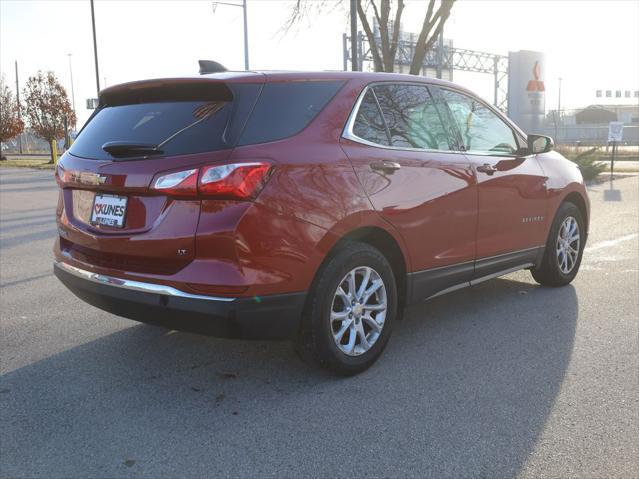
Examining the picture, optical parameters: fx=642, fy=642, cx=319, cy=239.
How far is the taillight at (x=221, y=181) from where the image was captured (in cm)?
312

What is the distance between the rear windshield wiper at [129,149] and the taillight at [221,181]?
0.25 metres

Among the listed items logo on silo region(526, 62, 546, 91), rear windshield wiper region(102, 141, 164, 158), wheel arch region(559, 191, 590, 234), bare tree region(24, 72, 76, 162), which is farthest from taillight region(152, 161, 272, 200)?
Answer: bare tree region(24, 72, 76, 162)

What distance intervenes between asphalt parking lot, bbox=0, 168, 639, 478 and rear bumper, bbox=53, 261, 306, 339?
0.44 meters

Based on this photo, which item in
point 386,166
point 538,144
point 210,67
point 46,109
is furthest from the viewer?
point 46,109

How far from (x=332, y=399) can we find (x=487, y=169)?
7.30ft

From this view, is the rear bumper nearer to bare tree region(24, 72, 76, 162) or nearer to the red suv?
the red suv

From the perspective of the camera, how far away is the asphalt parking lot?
280 centimetres

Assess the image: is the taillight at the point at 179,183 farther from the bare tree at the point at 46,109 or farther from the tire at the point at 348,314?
the bare tree at the point at 46,109

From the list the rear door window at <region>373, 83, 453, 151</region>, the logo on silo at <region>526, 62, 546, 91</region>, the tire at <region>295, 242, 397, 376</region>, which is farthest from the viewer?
the logo on silo at <region>526, 62, 546, 91</region>

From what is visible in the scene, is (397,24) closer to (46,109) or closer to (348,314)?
(348,314)

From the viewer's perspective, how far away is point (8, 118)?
153 ft

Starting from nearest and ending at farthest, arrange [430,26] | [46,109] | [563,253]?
[563,253]
[430,26]
[46,109]

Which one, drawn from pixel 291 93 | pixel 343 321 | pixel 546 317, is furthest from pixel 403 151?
pixel 546 317

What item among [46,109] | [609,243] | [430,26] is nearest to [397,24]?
[430,26]
